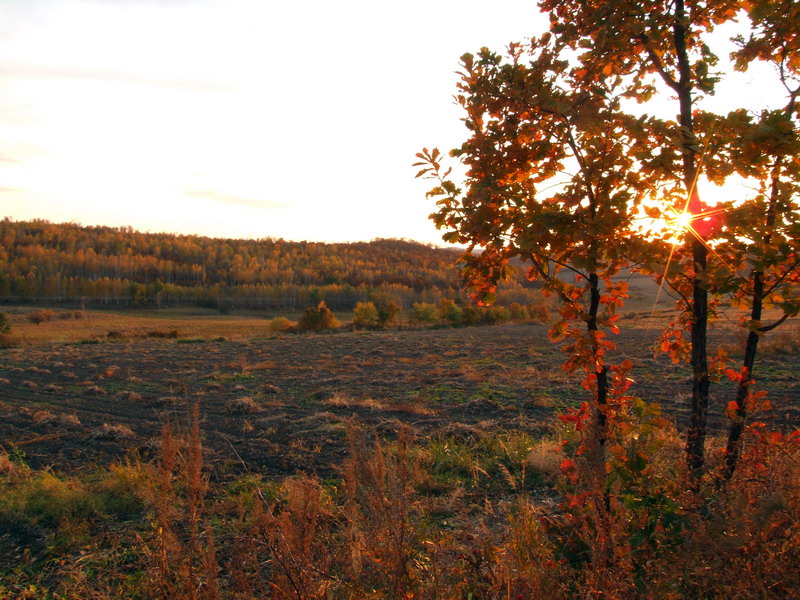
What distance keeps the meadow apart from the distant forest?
2784 inches

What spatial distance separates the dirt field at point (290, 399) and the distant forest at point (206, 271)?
214ft

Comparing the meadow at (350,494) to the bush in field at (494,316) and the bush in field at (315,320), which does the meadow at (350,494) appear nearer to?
the bush in field at (315,320)

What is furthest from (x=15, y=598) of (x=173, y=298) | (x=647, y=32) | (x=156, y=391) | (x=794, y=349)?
(x=173, y=298)

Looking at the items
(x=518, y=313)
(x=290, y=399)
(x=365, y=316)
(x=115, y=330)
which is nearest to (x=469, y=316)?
(x=518, y=313)

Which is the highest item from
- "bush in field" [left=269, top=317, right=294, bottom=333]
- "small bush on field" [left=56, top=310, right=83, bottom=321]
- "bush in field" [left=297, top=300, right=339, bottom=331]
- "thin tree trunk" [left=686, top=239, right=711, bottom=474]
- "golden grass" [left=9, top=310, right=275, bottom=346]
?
"thin tree trunk" [left=686, top=239, right=711, bottom=474]

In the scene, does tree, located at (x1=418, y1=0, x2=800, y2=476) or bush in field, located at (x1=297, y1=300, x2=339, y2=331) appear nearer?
tree, located at (x1=418, y1=0, x2=800, y2=476)

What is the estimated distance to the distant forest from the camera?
10469cm

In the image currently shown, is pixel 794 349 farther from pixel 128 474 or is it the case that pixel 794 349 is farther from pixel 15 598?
pixel 15 598

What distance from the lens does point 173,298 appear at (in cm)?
10612

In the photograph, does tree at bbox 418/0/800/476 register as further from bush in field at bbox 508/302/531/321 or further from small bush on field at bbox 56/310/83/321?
small bush on field at bbox 56/310/83/321

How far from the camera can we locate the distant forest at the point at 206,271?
104688 millimetres

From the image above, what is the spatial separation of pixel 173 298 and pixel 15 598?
365 ft

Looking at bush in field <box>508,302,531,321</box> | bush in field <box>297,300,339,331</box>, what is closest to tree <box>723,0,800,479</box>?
→ bush in field <box>297,300,339,331</box>

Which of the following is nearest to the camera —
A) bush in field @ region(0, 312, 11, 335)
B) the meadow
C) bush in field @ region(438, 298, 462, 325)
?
the meadow
